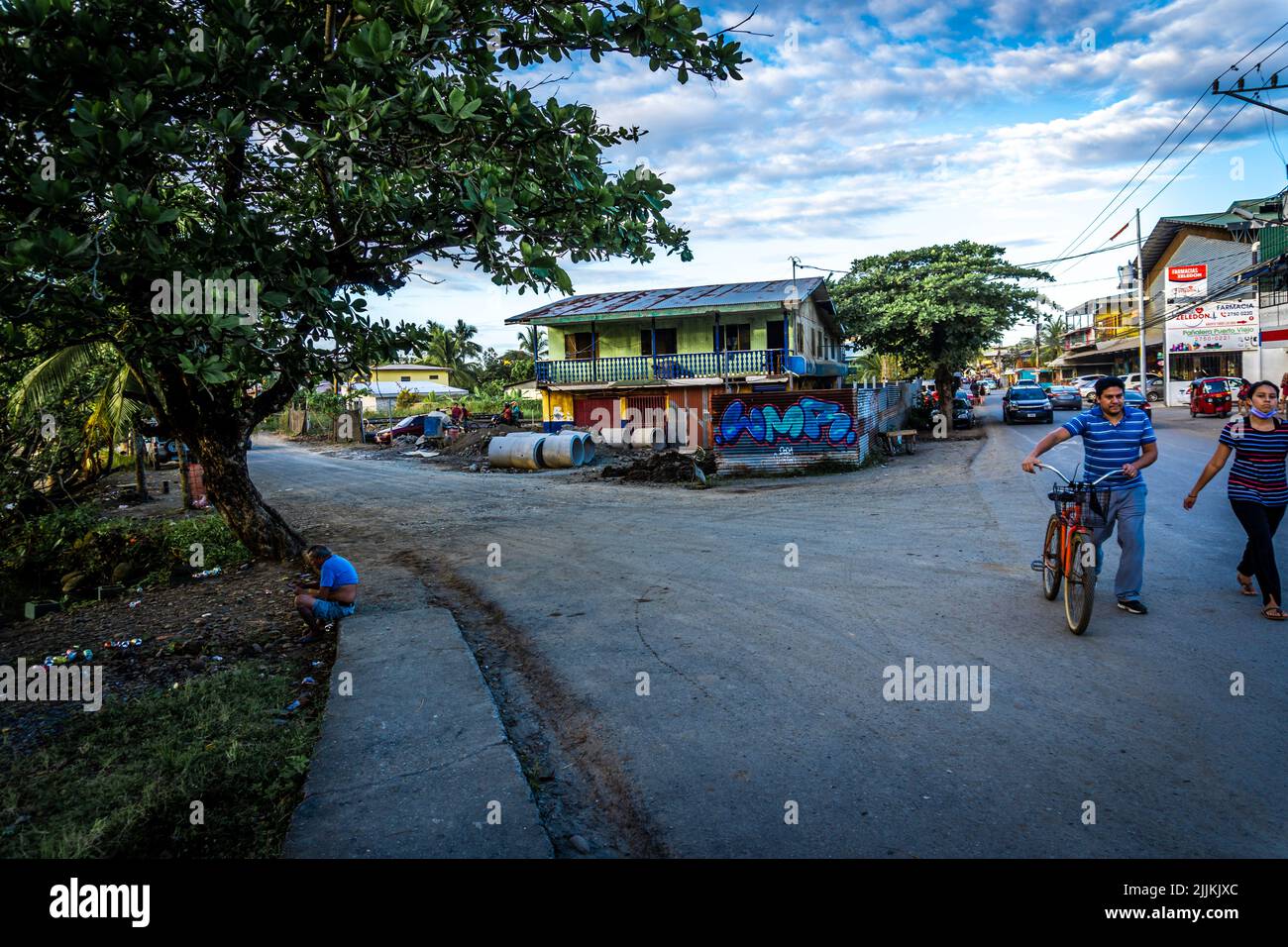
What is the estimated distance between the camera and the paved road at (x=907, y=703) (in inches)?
128

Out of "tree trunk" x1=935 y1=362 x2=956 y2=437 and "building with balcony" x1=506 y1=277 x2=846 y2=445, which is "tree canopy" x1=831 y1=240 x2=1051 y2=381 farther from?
"building with balcony" x1=506 y1=277 x2=846 y2=445

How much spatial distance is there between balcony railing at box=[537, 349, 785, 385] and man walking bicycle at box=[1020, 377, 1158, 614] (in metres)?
23.2

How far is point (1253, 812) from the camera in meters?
3.22

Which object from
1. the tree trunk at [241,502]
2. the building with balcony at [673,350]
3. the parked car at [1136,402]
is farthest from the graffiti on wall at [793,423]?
the tree trunk at [241,502]

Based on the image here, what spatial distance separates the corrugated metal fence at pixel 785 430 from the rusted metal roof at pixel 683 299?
980 cm

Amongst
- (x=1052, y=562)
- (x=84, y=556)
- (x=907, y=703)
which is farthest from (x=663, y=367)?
(x=907, y=703)

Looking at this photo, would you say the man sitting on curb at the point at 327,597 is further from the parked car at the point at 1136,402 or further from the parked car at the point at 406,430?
the parked car at the point at 406,430

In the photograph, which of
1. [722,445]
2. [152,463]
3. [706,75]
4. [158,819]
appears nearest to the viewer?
[158,819]

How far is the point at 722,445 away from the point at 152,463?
23017 mm

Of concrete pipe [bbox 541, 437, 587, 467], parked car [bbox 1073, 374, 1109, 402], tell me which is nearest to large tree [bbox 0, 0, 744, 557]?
concrete pipe [bbox 541, 437, 587, 467]

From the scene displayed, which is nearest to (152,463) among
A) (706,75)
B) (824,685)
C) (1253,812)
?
(706,75)

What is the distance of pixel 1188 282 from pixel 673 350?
91.9ft

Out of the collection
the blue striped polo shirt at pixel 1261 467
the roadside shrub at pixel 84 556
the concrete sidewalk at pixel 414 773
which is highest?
the blue striped polo shirt at pixel 1261 467
